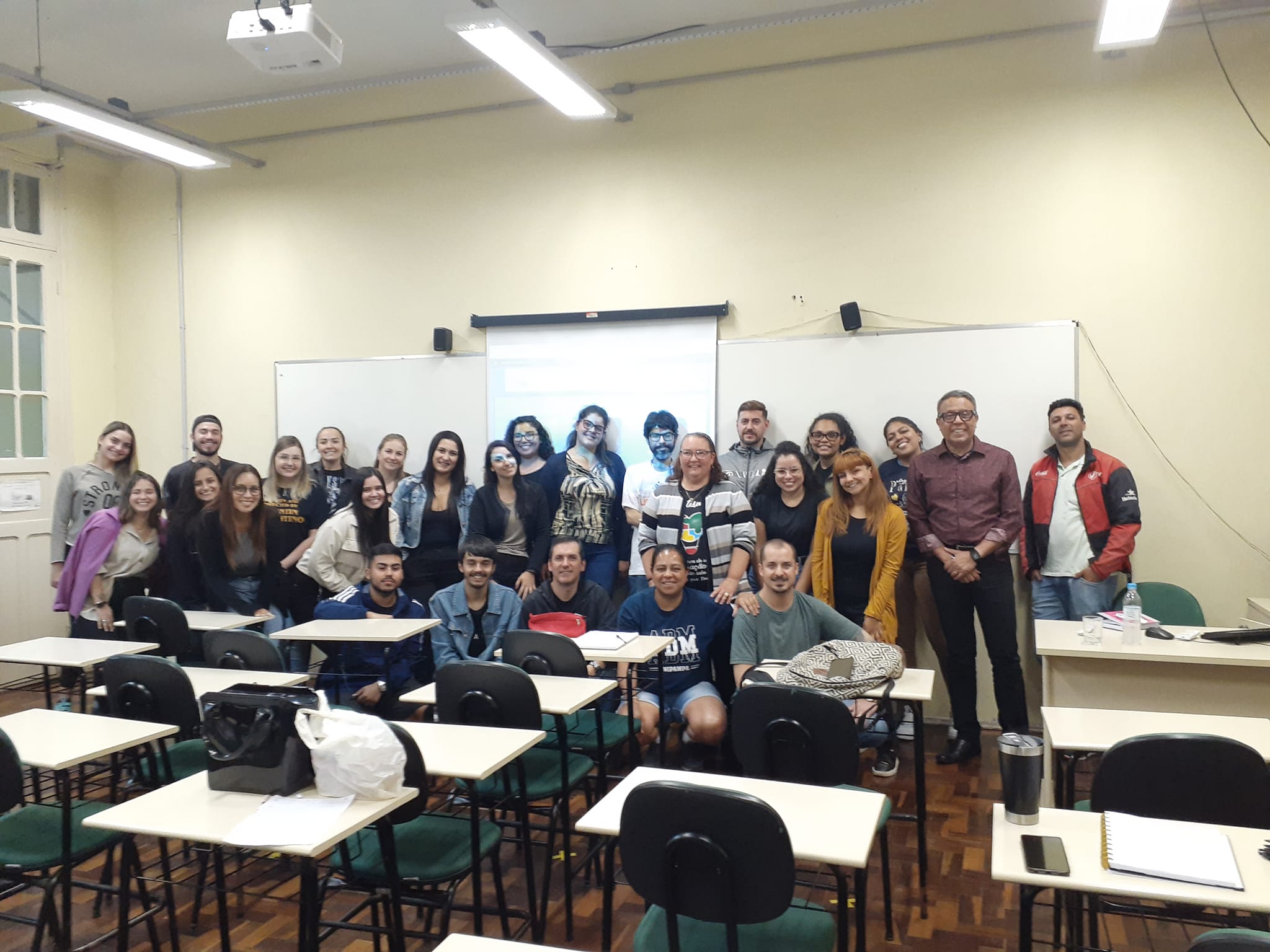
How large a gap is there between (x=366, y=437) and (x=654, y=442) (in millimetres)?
2083

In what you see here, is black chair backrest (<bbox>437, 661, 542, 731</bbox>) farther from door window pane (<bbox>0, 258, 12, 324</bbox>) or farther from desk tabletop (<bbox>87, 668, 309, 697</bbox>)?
door window pane (<bbox>0, 258, 12, 324</bbox>)

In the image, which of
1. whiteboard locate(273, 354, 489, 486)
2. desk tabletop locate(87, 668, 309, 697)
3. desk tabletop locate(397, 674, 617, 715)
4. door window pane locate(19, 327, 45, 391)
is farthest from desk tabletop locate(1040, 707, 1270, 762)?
door window pane locate(19, 327, 45, 391)

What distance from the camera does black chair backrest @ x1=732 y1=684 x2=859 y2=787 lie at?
2.38 metres

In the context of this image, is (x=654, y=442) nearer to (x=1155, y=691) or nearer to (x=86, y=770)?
(x=1155, y=691)

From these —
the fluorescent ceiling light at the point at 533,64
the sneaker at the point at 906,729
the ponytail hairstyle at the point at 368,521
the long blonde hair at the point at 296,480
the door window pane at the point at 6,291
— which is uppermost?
the fluorescent ceiling light at the point at 533,64

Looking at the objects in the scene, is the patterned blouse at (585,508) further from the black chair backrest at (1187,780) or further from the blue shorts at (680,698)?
the black chair backrest at (1187,780)

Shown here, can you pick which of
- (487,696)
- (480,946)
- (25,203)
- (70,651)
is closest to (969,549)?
(487,696)

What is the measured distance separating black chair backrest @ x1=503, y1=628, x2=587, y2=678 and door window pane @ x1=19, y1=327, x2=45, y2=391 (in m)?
4.66

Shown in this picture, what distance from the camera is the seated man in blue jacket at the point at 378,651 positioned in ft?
12.2

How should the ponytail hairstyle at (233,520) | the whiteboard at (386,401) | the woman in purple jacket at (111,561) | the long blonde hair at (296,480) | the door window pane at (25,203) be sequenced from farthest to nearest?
the door window pane at (25,203) → the whiteboard at (386,401) → the long blonde hair at (296,480) → the woman in purple jacket at (111,561) → the ponytail hairstyle at (233,520)

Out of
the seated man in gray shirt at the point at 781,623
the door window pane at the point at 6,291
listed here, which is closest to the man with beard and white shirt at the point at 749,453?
the seated man in gray shirt at the point at 781,623

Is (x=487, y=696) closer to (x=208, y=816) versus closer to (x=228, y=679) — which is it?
(x=208, y=816)

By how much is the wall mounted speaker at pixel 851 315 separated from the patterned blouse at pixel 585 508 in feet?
5.02

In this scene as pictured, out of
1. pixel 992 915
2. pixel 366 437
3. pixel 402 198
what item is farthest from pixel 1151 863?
pixel 402 198
